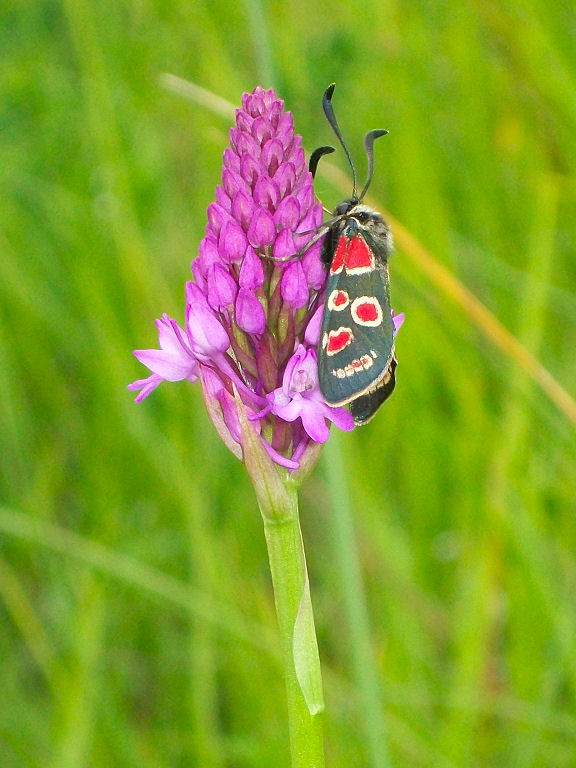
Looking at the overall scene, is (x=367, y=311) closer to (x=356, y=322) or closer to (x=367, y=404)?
(x=356, y=322)

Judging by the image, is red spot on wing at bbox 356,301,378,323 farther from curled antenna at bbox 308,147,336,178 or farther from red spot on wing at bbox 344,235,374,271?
curled antenna at bbox 308,147,336,178

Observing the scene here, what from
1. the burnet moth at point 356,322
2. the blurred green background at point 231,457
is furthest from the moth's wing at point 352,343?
the blurred green background at point 231,457

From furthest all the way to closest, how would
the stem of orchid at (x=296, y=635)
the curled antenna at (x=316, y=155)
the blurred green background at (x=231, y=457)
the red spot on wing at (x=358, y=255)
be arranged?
1. the blurred green background at (x=231, y=457)
2. the curled antenna at (x=316, y=155)
3. the red spot on wing at (x=358, y=255)
4. the stem of orchid at (x=296, y=635)

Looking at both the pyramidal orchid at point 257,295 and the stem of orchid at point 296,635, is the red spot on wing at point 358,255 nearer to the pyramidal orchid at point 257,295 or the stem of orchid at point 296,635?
the pyramidal orchid at point 257,295

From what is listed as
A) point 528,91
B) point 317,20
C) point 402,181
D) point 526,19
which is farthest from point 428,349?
point 317,20

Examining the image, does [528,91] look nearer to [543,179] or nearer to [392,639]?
[543,179]

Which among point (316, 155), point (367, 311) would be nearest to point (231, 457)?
point (316, 155)

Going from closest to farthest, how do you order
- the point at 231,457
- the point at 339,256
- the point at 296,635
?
the point at 296,635 → the point at 339,256 → the point at 231,457
